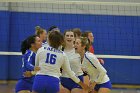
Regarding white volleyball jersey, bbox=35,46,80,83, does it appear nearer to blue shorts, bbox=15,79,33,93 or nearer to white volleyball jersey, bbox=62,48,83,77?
blue shorts, bbox=15,79,33,93

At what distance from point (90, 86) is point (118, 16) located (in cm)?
681

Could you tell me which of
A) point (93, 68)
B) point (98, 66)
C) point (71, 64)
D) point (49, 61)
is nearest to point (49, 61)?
point (49, 61)

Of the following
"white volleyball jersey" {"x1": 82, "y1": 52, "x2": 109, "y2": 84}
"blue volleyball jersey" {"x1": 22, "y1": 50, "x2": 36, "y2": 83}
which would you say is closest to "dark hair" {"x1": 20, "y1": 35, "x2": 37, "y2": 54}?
"blue volleyball jersey" {"x1": 22, "y1": 50, "x2": 36, "y2": 83}

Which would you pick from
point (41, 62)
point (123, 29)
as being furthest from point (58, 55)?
point (123, 29)

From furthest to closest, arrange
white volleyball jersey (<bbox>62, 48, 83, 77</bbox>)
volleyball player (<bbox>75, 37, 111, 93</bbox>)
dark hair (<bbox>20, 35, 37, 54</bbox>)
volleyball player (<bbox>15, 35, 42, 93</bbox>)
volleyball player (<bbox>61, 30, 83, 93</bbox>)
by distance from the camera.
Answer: white volleyball jersey (<bbox>62, 48, 83, 77</bbox>), volleyball player (<bbox>61, 30, 83, 93</bbox>), dark hair (<bbox>20, 35, 37, 54</bbox>), volleyball player (<bbox>75, 37, 111, 93</bbox>), volleyball player (<bbox>15, 35, 42, 93</bbox>)

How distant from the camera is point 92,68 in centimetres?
612

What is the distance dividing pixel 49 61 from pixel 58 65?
0.50 feet

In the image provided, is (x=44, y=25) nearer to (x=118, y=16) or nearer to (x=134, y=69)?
(x=118, y=16)

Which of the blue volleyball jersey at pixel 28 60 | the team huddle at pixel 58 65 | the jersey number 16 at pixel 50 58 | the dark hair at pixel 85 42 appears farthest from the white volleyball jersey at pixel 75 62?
the jersey number 16 at pixel 50 58

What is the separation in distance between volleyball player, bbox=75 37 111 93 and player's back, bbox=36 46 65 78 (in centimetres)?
105

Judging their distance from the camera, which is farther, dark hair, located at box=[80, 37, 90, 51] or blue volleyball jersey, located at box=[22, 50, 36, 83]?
dark hair, located at box=[80, 37, 90, 51]

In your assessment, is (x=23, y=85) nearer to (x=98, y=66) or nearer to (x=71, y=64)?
(x=71, y=64)

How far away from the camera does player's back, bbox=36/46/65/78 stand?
5.01 meters

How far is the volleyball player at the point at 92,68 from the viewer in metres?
5.98
